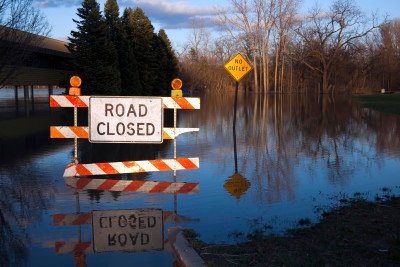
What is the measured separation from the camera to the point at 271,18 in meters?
62.1

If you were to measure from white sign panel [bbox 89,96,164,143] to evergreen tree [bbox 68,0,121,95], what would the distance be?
2715cm

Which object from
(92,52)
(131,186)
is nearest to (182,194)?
(131,186)

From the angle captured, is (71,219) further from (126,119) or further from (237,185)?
(237,185)

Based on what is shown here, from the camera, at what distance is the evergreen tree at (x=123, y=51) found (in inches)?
1638

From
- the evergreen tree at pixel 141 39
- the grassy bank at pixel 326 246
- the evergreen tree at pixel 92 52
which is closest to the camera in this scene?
the grassy bank at pixel 326 246

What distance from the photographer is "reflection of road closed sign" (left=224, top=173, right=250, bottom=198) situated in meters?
7.70

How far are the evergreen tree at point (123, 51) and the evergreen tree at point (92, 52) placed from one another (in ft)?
18.6

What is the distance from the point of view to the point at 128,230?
5.57 m

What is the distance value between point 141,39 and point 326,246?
144 ft

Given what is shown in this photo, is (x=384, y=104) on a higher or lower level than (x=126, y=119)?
lower

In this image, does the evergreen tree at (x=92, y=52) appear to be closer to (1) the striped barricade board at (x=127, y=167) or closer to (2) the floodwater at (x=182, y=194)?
(2) the floodwater at (x=182, y=194)

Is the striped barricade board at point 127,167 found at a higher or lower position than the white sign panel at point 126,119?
lower

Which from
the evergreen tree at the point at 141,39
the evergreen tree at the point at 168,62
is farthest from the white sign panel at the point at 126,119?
the evergreen tree at the point at 168,62

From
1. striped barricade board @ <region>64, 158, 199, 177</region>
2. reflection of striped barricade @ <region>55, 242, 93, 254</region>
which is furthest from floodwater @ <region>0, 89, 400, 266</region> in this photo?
striped barricade board @ <region>64, 158, 199, 177</region>
